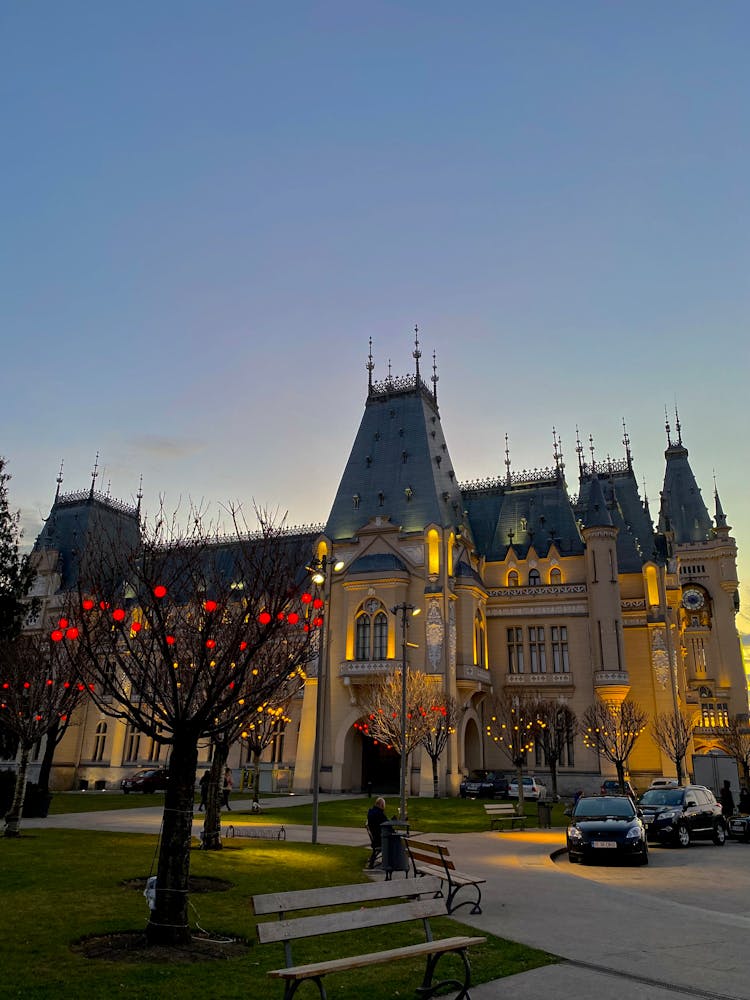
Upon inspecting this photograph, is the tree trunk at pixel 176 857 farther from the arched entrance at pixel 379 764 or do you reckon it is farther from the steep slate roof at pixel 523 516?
the steep slate roof at pixel 523 516

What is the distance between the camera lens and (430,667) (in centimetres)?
4984

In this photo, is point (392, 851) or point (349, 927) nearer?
point (349, 927)

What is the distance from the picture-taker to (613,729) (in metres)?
45.4

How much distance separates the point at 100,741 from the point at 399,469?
3446cm

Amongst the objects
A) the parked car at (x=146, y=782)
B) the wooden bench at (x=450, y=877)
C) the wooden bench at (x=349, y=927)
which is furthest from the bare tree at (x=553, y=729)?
the wooden bench at (x=349, y=927)

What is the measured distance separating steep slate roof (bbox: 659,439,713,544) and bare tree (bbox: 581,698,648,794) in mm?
52952

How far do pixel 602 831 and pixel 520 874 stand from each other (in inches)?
139

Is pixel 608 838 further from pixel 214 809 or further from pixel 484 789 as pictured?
pixel 484 789

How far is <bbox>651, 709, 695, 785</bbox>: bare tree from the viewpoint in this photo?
4747 cm

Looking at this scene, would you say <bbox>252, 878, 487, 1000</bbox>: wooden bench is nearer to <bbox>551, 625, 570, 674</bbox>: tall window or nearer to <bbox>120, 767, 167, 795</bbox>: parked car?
<bbox>120, 767, 167, 795</bbox>: parked car

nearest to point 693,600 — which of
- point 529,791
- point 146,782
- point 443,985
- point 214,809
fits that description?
point 529,791

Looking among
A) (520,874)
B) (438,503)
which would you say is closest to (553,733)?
(438,503)

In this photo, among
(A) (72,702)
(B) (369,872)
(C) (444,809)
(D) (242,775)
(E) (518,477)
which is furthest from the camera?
(E) (518,477)

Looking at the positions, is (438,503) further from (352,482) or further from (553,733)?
(553,733)
